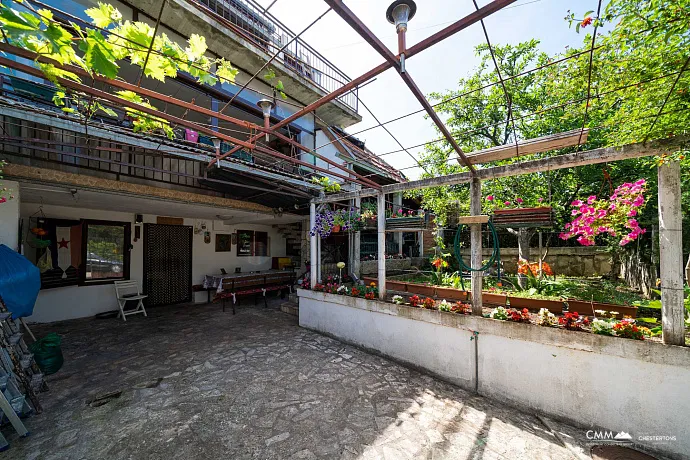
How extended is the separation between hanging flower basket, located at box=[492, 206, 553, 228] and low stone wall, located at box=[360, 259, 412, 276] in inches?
177

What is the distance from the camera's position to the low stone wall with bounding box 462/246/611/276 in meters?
9.18

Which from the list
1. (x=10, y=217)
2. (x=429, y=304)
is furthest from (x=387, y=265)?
(x=10, y=217)

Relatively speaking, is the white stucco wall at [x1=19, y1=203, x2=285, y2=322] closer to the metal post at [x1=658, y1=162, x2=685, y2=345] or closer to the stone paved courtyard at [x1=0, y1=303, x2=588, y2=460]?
the stone paved courtyard at [x1=0, y1=303, x2=588, y2=460]

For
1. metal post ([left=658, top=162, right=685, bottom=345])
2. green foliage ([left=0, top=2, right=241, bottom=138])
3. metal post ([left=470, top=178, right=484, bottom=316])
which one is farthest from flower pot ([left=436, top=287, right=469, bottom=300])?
green foliage ([left=0, top=2, right=241, bottom=138])

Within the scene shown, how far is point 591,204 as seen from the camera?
13.0 feet

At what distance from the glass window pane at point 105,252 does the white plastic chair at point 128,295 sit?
0.41 meters

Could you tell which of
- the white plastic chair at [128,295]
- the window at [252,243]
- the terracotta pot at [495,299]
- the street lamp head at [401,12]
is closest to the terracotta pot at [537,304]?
the terracotta pot at [495,299]

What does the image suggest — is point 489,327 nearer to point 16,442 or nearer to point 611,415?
point 611,415

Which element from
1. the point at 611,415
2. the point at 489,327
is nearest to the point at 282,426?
the point at 489,327

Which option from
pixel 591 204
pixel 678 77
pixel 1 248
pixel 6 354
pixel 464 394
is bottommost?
pixel 464 394

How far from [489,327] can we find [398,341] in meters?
1.54

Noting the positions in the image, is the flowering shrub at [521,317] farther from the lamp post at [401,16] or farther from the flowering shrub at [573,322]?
the lamp post at [401,16]

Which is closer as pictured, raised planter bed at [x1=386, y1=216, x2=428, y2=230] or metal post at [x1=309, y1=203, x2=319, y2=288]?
raised planter bed at [x1=386, y1=216, x2=428, y2=230]

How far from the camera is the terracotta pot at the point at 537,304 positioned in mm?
4168
